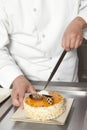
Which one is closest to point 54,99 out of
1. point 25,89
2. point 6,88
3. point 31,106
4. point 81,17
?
point 31,106

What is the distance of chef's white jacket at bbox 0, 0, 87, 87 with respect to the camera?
3.90 ft

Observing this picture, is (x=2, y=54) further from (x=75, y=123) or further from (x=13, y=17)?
(x=75, y=123)

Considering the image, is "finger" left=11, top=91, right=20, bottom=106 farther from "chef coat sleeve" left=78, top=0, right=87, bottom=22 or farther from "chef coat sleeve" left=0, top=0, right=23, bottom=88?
"chef coat sleeve" left=78, top=0, right=87, bottom=22

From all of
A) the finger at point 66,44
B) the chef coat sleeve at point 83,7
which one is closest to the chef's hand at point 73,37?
the finger at point 66,44

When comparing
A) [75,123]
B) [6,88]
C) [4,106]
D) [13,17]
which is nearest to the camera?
[75,123]

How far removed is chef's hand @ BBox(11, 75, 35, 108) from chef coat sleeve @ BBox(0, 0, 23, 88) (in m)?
0.05

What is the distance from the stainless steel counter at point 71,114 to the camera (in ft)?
2.55

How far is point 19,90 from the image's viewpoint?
3.21 ft

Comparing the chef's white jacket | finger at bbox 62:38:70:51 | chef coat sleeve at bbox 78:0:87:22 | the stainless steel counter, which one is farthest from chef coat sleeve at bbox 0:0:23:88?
chef coat sleeve at bbox 78:0:87:22

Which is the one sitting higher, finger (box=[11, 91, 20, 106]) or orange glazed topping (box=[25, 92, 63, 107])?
orange glazed topping (box=[25, 92, 63, 107])

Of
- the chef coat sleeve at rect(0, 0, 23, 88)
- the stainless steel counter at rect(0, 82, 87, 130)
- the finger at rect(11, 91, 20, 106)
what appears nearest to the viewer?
the stainless steel counter at rect(0, 82, 87, 130)

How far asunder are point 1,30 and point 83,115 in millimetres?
550

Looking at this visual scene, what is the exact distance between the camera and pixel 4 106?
3.08 feet

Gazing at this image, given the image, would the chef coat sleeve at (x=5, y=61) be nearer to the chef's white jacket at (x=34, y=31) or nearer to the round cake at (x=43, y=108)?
the chef's white jacket at (x=34, y=31)
